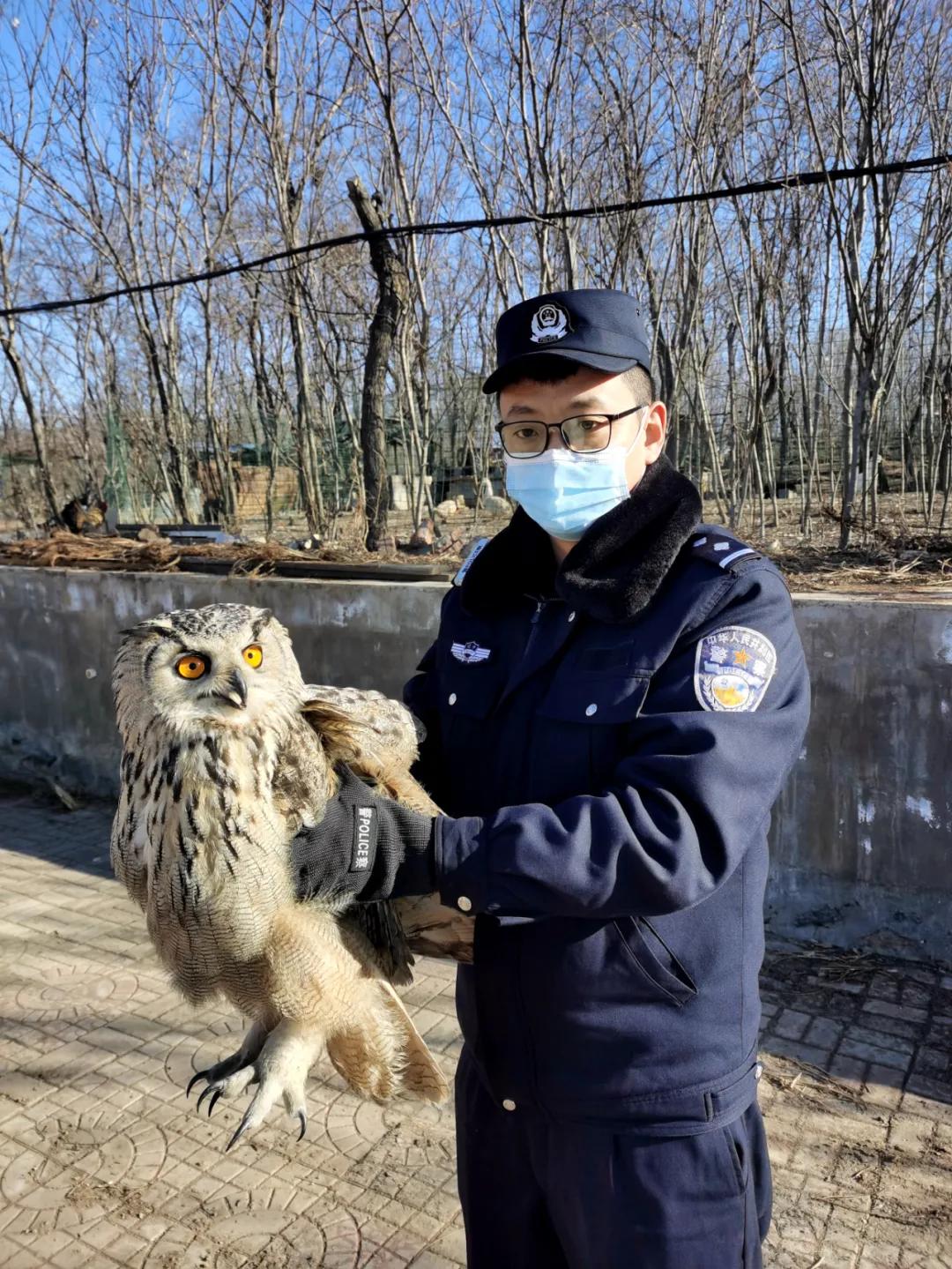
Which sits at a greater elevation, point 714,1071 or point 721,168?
point 721,168

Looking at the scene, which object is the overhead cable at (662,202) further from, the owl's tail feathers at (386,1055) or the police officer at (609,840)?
the owl's tail feathers at (386,1055)

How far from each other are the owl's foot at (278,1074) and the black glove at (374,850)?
553 millimetres

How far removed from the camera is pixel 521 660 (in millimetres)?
1781

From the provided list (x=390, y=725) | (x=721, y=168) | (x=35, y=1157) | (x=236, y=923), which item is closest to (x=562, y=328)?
(x=390, y=725)

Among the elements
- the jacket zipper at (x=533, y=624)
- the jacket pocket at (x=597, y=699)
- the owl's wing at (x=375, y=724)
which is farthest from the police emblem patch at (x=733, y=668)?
the owl's wing at (x=375, y=724)

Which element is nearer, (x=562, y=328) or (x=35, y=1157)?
(x=562, y=328)

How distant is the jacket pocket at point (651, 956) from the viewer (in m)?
1.58

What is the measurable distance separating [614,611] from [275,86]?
8.19m

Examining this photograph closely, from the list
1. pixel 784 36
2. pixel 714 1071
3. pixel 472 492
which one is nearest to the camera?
pixel 714 1071

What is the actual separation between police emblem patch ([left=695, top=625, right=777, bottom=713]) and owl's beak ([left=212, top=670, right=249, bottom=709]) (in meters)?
0.91

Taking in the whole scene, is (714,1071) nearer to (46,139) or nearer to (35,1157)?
(35,1157)

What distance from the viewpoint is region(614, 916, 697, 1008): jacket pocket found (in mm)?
1576

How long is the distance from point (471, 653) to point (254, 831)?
0.57 metres

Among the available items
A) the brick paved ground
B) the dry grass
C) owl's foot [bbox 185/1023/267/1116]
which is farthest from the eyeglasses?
the dry grass
